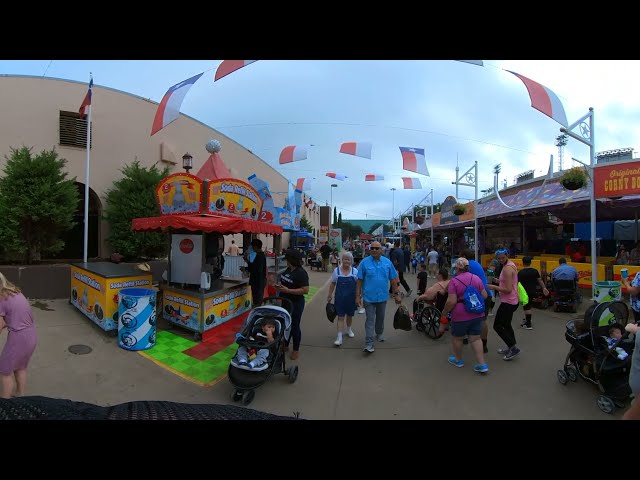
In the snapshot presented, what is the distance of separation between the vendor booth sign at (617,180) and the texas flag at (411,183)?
38.8ft

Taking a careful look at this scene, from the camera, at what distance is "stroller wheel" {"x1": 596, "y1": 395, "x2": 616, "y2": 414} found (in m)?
3.44

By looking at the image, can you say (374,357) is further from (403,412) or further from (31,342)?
(31,342)

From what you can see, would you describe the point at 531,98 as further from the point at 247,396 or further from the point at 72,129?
the point at 72,129

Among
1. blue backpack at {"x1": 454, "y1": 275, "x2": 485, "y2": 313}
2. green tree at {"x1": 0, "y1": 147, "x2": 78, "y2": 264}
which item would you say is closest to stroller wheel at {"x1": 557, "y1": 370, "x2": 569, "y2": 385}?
blue backpack at {"x1": 454, "y1": 275, "x2": 485, "y2": 313}

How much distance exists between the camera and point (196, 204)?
6.81 metres

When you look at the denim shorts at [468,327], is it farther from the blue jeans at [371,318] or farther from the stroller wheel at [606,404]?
the stroller wheel at [606,404]

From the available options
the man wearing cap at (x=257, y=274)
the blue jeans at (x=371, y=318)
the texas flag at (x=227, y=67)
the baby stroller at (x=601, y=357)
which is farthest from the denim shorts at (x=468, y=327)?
the texas flag at (x=227, y=67)

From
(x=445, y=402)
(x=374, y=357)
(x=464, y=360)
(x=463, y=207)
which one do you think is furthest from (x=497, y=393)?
(x=463, y=207)

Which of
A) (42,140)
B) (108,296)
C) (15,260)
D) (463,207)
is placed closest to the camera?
(108,296)

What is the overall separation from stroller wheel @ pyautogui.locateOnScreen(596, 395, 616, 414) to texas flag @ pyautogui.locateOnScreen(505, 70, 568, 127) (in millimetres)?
5335

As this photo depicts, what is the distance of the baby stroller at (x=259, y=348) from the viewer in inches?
151

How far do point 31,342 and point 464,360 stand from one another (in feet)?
17.7

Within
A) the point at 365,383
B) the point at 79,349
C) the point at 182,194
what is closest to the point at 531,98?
the point at 365,383

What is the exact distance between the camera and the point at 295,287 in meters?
5.09
